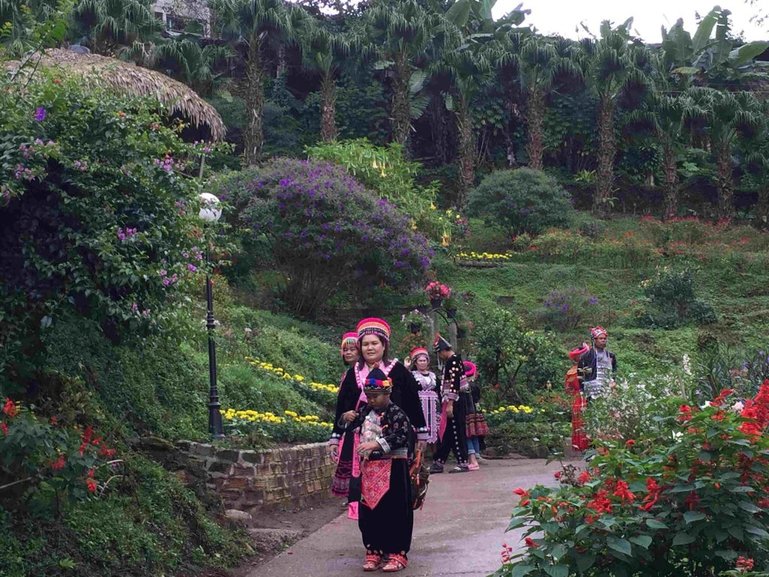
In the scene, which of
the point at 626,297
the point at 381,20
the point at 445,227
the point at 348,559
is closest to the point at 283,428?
the point at 348,559

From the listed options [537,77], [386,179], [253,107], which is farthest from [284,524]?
[537,77]

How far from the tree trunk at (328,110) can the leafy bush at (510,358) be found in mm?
13531

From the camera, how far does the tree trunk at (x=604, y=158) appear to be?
32.6 meters

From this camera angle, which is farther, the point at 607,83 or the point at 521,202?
the point at 607,83

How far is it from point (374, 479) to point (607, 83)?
2626cm

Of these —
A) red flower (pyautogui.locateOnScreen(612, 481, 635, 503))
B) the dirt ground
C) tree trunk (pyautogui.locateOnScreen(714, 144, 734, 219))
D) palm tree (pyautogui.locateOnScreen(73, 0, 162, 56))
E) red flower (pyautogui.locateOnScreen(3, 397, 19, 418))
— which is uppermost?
palm tree (pyautogui.locateOnScreen(73, 0, 162, 56))

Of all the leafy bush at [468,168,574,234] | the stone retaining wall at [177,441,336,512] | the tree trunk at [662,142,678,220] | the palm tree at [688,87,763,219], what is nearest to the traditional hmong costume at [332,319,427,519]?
the stone retaining wall at [177,441,336,512]

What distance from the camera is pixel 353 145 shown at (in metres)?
25.6

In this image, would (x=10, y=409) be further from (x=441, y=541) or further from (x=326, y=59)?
(x=326, y=59)

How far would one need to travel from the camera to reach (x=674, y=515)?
515cm

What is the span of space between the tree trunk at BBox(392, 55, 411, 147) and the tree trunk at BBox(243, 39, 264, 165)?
376cm

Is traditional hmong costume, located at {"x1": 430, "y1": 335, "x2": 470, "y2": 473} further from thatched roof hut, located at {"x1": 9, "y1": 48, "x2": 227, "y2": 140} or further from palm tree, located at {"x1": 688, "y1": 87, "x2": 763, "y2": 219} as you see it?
palm tree, located at {"x1": 688, "y1": 87, "x2": 763, "y2": 219}

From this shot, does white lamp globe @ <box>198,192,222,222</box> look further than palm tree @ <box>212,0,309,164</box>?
No

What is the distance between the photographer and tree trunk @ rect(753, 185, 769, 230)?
33406 millimetres
